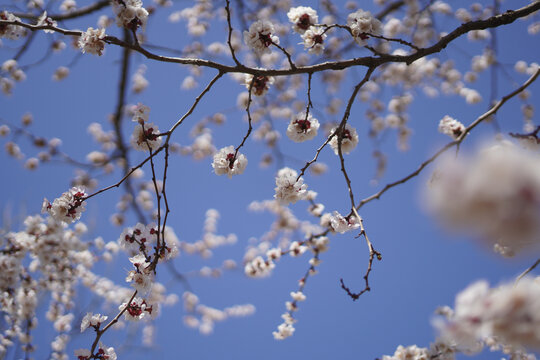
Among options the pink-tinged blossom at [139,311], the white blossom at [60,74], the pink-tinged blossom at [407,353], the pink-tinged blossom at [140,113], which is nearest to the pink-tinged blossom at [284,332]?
the pink-tinged blossom at [407,353]

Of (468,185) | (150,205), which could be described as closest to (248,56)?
(150,205)

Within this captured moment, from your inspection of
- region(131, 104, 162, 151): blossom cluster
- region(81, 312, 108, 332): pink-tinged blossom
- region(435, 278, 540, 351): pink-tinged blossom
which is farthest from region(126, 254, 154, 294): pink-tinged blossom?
region(435, 278, 540, 351): pink-tinged blossom

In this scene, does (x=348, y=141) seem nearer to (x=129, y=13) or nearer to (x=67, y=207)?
(x=129, y=13)

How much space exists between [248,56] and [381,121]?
3.19 meters

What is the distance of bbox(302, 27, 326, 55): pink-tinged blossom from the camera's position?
2.08 metres

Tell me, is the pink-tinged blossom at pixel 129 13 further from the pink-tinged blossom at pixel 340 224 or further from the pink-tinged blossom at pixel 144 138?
the pink-tinged blossom at pixel 340 224

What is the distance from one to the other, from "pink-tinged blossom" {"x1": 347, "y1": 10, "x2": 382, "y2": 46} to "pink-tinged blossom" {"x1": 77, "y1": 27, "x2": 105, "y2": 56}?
148cm

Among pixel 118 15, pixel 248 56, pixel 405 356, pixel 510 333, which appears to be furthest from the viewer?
pixel 248 56

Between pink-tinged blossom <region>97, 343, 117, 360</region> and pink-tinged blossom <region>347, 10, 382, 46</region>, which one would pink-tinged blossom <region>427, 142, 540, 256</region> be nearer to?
pink-tinged blossom <region>347, 10, 382, 46</region>

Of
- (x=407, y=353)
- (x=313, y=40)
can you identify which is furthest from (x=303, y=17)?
(x=407, y=353)

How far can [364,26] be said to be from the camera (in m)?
1.94

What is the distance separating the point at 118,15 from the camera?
175cm

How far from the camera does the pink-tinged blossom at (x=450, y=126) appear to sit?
2.54 m

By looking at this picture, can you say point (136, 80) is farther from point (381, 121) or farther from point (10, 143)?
point (381, 121)
